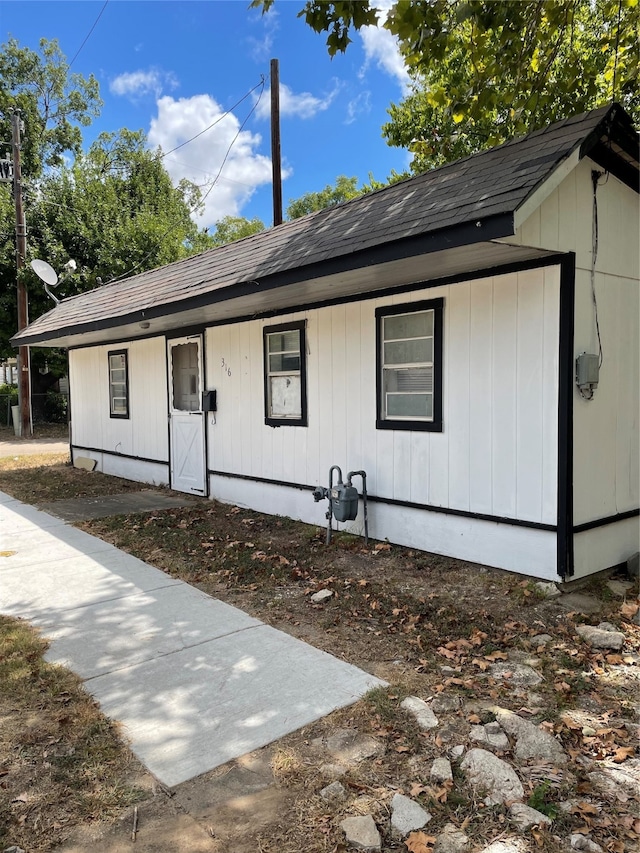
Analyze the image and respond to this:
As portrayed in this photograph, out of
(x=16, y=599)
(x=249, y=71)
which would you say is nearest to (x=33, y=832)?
(x=16, y=599)

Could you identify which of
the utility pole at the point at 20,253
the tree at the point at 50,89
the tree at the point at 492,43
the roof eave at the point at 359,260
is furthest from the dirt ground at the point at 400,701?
the tree at the point at 50,89

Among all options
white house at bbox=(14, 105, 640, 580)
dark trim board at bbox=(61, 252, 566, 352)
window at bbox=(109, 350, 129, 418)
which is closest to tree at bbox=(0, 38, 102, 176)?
window at bbox=(109, 350, 129, 418)

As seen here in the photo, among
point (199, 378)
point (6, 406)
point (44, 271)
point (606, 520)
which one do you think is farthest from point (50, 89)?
point (606, 520)

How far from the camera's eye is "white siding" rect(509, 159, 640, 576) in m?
4.59

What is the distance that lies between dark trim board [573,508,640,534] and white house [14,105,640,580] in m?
0.03

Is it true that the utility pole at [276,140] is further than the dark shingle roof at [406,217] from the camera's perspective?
Yes

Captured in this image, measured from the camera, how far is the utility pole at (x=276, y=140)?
1327 centimetres

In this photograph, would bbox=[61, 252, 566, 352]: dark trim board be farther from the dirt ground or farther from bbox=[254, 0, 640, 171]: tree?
the dirt ground

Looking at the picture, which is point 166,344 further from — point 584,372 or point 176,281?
point 584,372

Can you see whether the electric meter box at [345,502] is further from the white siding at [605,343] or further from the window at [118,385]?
the window at [118,385]

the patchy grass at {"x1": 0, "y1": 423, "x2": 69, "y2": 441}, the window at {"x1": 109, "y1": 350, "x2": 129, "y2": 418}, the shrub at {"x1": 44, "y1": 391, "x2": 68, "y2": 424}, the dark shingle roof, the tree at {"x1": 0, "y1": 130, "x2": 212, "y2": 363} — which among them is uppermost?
the tree at {"x1": 0, "y1": 130, "x2": 212, "y2": 363}

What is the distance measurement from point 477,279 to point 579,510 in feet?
6.77

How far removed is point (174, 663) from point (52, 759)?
995mm

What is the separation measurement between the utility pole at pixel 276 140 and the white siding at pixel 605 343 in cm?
931
